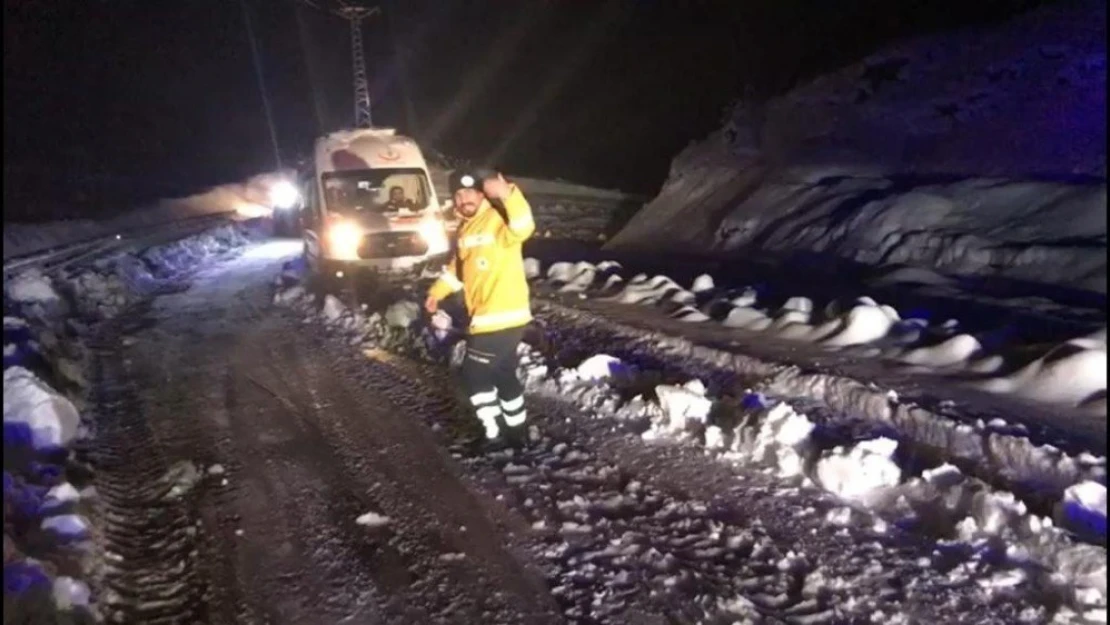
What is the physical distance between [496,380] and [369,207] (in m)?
8.55

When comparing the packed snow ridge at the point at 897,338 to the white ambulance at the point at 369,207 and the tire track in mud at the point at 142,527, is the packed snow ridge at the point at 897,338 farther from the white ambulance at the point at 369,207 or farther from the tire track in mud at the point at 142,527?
the tire track in mud at the point at 142,527

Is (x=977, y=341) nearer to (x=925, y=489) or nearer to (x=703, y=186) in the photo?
(x=925, y=489)

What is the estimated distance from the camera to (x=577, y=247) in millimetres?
19750

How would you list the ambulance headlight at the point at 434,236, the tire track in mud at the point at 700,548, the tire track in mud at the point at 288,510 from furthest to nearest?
the ambulance headlight at the point at 434,236
the tire track in mud at the point at 288,510
the tire track in mud at the point at 700,548

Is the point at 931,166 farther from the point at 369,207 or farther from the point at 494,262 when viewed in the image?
the point at 494,262

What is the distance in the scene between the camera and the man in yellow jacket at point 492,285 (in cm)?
634

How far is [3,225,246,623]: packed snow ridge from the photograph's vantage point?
4602 mm

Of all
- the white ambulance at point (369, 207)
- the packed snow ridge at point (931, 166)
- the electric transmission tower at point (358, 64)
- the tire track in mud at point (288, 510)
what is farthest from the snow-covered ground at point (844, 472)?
the electric transmission tower at point (358, 64)

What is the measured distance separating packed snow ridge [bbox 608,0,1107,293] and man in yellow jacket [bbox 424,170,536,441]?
22.6 feet

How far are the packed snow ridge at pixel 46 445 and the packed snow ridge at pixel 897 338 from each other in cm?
572

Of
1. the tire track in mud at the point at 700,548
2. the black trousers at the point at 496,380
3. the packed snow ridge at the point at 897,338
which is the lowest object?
the tire track in mud at the point at 700,548

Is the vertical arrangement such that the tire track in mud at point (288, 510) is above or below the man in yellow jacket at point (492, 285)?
below

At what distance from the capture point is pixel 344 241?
44.4 feet

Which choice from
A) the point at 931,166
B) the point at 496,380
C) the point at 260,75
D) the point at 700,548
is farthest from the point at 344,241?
the point at 260,75
